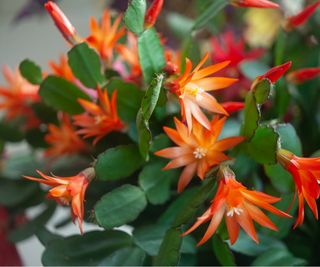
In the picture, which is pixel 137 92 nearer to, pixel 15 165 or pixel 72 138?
pixel 72 138

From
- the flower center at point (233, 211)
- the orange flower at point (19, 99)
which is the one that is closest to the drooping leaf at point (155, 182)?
the flower center at point (233, 211)

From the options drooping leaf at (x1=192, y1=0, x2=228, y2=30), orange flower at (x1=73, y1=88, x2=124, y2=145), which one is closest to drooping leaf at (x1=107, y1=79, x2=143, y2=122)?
orange flower at (x1=73, y1=88, x2=124, y2=145)

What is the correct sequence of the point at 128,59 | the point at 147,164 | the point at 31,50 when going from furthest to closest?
the point at 31,50
the point at 128,59
the point at 147,164

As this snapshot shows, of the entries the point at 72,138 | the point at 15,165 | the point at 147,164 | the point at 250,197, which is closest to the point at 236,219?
the point at 250,197

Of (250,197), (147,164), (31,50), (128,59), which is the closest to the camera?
(250,197)

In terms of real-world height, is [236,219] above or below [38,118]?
below

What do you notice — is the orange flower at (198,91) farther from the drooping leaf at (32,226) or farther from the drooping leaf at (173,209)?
the drooping leaf at (32,226)

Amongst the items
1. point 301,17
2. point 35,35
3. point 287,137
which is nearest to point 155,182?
point 287,137

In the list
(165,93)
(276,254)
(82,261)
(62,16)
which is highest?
(62,16)
